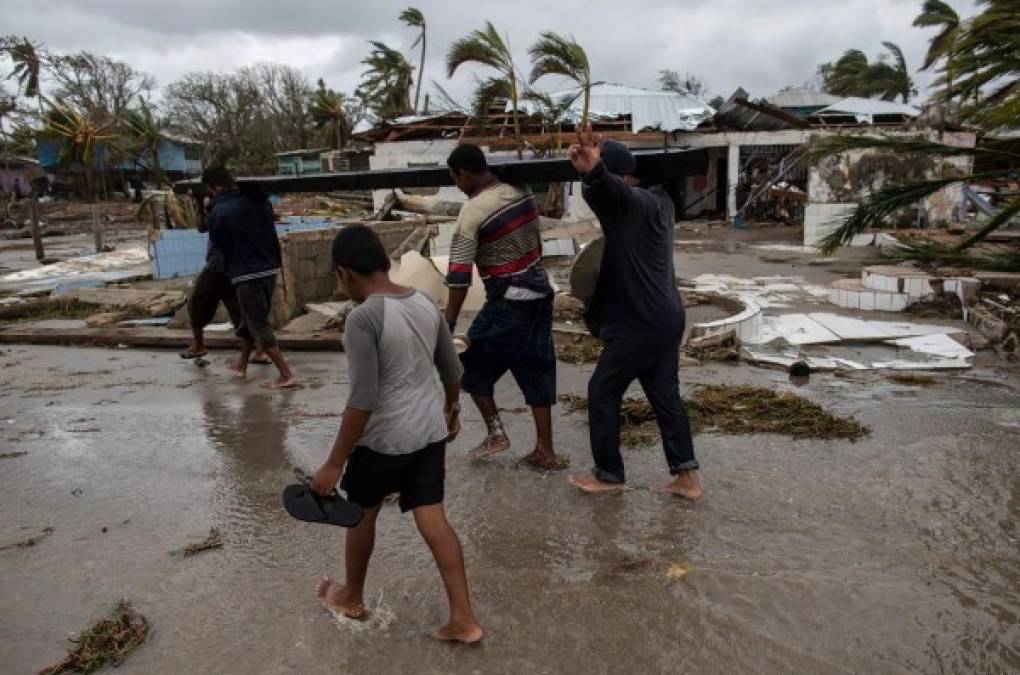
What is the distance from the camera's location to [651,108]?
80.9 ft

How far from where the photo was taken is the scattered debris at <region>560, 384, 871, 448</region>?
471 centimetres

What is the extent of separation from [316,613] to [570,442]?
7.32 ft

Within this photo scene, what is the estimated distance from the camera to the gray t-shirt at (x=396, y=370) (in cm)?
251

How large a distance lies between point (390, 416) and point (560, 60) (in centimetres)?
1150

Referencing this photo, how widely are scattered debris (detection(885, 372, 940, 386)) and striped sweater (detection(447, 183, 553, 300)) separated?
329 centimetres

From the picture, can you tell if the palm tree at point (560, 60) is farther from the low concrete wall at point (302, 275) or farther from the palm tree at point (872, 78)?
the palm tree at point (872, 78)

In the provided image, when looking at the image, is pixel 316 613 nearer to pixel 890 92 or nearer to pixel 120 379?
pixel 120 379

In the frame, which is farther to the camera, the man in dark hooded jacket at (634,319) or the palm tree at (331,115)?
the palm tree at (331,115)

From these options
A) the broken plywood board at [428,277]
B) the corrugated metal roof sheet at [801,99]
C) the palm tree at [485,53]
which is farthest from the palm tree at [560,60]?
the corrugated metal roof sheet at [801,99]

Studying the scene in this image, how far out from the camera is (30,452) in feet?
16.0

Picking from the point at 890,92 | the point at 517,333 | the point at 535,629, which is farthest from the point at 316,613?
the point at 890,92

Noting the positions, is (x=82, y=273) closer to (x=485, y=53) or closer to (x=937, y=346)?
(x=485, y=53)

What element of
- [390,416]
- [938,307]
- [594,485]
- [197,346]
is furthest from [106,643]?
[938,307]

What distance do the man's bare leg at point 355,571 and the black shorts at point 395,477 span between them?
80 millimetres
